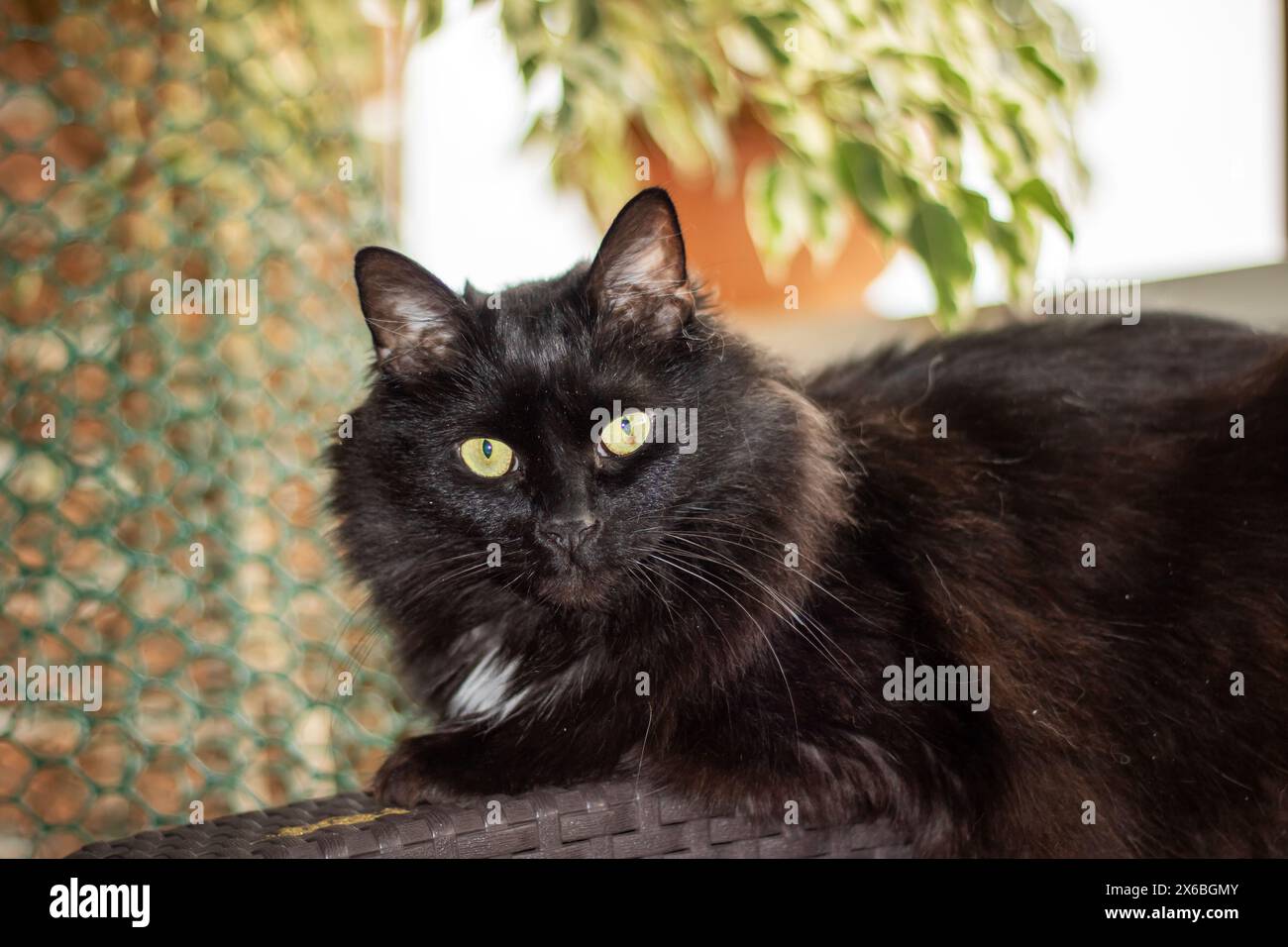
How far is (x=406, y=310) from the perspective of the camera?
1.45 meters

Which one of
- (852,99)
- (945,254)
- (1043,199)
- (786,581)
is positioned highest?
(852,99)

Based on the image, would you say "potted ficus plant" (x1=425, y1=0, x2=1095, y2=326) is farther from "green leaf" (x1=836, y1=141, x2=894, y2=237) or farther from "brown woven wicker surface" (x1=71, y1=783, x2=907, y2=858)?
"brown woven wicker surface" (x1=71, y1=783, x2=907, y2=858)

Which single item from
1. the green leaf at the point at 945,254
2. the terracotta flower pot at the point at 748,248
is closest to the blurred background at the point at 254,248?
the green leaf at the point at 945,254

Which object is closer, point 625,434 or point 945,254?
point 625,434

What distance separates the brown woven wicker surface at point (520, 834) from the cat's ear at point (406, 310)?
61 cm

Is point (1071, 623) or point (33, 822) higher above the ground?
point (1071, 623)

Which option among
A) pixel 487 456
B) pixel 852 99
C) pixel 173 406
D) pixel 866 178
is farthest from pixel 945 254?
pixel 173 406

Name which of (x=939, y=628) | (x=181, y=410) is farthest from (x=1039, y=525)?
(x=181, y=410)

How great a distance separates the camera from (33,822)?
1.80 metres

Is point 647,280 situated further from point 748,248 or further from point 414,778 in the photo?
point 748,248

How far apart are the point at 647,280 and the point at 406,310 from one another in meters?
0.34

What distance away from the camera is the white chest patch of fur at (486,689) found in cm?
144
